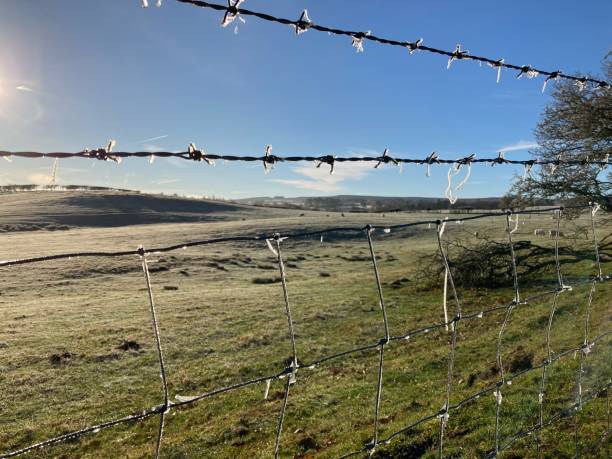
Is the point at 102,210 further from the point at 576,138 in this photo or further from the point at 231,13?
the point at 231,13

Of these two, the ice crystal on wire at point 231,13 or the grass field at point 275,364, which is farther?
the grass field at point 275,364

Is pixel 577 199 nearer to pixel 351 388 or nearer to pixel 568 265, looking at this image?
pixel 568 265

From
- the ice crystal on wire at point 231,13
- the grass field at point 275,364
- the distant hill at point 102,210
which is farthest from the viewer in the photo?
the distant hill at point 102,210

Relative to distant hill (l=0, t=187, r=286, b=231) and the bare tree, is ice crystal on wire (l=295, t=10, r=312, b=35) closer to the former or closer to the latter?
the bare tree

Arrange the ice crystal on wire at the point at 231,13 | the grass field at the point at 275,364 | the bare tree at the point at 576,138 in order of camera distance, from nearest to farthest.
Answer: the ice crystal on wire at the point at 231,13 → the grass field at the point at 275,364 → the bare tree at the point at 576,138

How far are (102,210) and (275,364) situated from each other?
245 ft

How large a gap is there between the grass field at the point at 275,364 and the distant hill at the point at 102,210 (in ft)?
126

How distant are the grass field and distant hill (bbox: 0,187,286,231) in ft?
126

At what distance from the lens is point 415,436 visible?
286 inches

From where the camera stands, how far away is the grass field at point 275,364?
7781mm

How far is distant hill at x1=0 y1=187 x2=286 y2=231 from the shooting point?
2473 inches

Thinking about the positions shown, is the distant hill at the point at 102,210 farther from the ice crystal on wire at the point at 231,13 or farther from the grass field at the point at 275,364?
the ice crystal on wire at the point at 231,13

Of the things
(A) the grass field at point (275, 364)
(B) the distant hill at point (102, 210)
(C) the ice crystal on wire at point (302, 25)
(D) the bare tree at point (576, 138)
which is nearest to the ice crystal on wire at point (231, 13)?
(C) the ice crystal on wire at point (302, 25)

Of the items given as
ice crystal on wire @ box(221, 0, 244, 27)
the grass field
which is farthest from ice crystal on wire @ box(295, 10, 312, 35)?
the grass field
